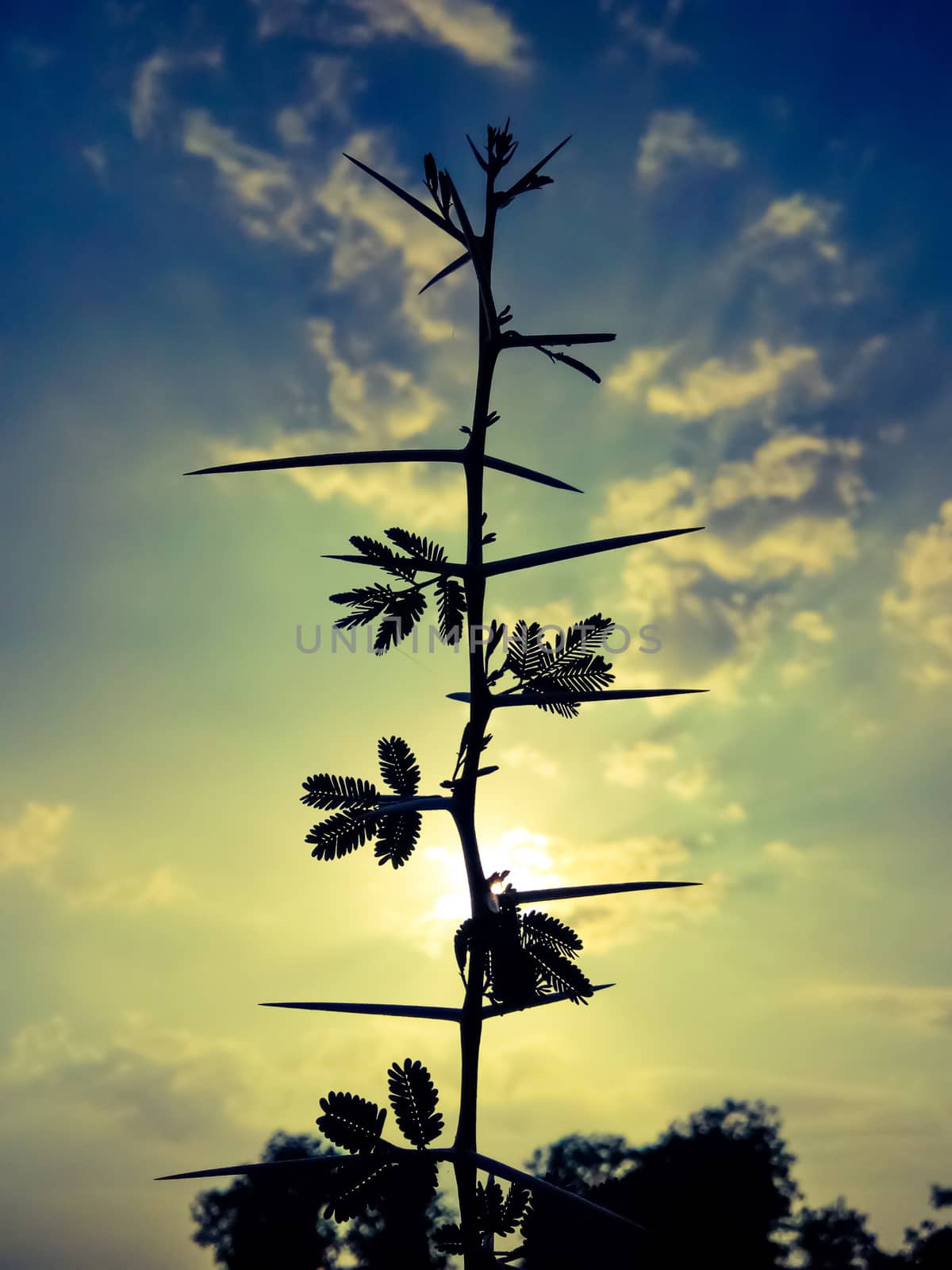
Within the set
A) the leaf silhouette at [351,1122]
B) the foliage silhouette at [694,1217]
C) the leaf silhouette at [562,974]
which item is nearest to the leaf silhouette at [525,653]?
the leaf silhouette at [562,974]

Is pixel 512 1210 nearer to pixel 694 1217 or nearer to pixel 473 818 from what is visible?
pixel 473 818

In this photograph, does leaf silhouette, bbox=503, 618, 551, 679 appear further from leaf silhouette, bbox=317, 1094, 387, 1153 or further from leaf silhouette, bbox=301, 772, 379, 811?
leaf silhouette, bbox=317, 1094, 387, 1153

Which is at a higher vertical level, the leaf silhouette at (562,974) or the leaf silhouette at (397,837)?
the leaf silhouette at (397,837)

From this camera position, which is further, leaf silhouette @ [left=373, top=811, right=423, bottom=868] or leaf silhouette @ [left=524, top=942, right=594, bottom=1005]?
leaf silhouette @ [left=373, top=811, right=423, bottom=868]

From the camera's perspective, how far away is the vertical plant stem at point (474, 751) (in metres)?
3.40

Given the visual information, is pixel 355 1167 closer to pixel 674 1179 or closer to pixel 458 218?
pixel 458 218

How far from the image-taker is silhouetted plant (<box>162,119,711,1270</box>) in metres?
3.40

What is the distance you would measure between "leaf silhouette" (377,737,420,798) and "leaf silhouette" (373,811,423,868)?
240 millimetres

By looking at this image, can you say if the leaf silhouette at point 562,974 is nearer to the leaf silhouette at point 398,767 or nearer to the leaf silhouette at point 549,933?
the leaf silhouette at point 549,933

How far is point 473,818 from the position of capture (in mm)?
3623

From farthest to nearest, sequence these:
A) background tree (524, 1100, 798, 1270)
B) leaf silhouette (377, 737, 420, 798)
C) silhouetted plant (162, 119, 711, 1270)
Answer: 1. background tree (524, 1100, 798, 1270)
2. leaf silhouette (377, 737, 420, 798)
3. silhouetted plant (162, 119, 711, 1270)

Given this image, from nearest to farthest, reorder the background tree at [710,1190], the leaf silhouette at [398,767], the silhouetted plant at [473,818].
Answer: the silhouetted plant at [473,818] → the leaf silhouette at [398,767] → the background tree at [710,1190]

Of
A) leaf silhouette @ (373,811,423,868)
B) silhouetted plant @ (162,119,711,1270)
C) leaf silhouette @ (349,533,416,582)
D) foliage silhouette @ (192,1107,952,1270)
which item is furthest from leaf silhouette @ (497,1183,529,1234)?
foliage silhouette @ (192,1107,952,1270)

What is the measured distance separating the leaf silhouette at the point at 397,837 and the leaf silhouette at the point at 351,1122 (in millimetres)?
962
